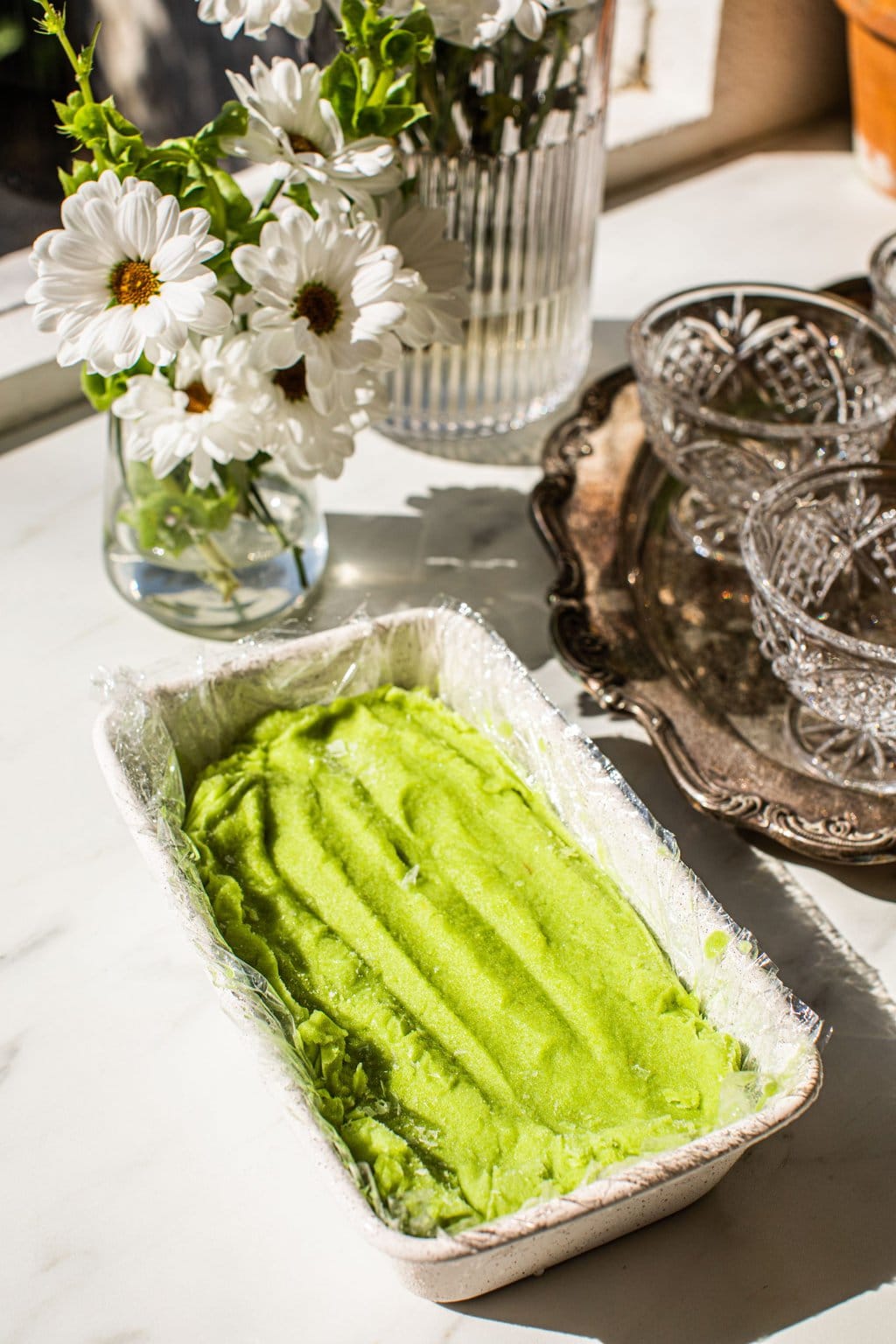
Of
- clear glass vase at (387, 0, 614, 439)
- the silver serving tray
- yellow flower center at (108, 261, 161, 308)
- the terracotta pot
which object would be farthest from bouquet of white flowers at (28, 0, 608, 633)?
the terracotta pot

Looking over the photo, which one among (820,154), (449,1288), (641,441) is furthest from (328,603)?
(820,154)

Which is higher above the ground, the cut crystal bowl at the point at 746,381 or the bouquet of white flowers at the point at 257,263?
the bouquet of white flowers at the point at 257,263

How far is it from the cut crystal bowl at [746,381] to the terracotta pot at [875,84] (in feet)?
1.75

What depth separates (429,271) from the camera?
85 centimetres

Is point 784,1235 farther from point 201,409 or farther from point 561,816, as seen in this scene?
point 201,409

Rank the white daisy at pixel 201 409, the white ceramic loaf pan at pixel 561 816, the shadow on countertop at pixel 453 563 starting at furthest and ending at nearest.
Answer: the shadow on countertop at pixel 453 563
the white daisy at pixel 201 409
the white ceramic loaf pan at pixel 561 816

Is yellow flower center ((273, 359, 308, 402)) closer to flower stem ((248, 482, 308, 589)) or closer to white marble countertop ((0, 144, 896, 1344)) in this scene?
flower stem ((248, 482, 308, 589))

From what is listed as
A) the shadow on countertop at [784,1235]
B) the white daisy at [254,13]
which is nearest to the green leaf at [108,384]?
the white daisy at [254,13]

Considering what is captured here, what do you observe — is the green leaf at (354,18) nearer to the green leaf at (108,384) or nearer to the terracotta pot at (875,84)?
the green leaf at (108,384)

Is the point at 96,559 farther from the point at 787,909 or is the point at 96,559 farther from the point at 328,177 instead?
the point at 787,909

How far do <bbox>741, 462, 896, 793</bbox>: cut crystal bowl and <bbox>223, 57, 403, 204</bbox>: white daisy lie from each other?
354 millimetres

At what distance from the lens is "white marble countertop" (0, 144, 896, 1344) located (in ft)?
2.15

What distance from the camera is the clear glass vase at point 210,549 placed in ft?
3.08

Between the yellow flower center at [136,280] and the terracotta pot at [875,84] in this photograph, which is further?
the terracotta pot at [875,84]
